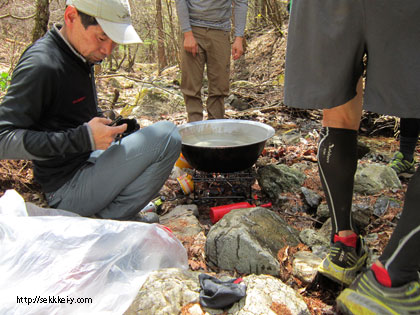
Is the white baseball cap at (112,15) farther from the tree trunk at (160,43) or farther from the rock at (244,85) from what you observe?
the tree trunk at (160,43)

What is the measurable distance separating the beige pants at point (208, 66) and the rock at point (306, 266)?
8.62 feet

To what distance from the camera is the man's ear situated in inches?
76.8

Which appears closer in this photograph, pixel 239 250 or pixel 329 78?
pixel 329 78

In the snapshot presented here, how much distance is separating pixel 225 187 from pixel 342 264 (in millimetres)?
Result: 1736

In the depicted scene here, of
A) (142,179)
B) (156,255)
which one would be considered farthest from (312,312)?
(142,179)

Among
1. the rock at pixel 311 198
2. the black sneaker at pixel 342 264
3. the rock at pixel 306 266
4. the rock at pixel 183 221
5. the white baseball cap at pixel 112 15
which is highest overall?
the white baseball cap at pixel 112 15

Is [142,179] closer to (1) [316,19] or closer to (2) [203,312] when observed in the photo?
(2) [203,312]

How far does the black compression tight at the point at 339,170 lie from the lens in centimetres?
165

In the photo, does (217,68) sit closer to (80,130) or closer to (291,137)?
(291,137)

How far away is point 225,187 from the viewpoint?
3287mm

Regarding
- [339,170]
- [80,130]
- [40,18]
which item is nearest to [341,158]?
[339,170]

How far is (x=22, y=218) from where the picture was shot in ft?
5.55

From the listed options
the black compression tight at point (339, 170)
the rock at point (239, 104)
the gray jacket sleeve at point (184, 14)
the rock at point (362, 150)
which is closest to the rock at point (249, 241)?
the black compression tight at point (339, 170)

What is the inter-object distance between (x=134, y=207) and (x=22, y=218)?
0.81 metres
